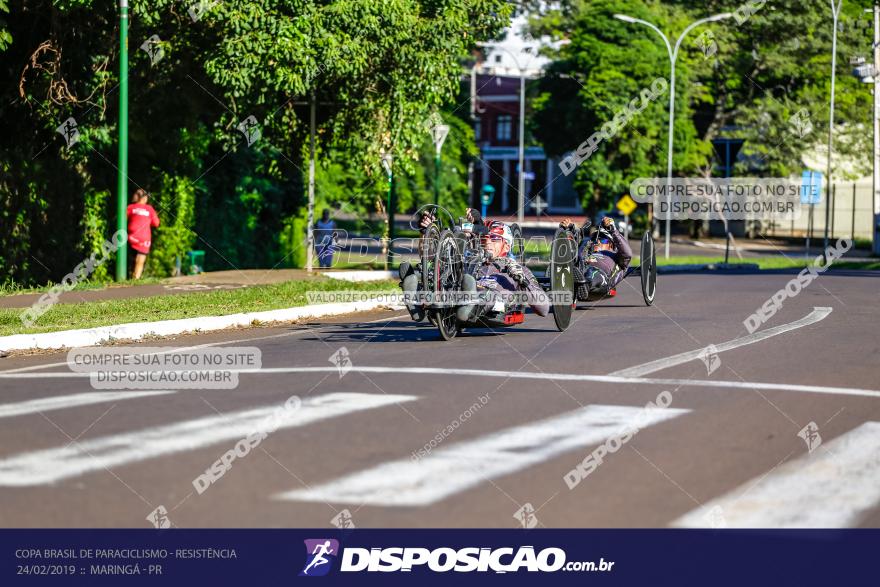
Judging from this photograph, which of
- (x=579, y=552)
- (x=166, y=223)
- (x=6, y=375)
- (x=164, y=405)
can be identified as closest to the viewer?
(x=579, y=552)

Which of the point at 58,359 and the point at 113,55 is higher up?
the point at 113,55

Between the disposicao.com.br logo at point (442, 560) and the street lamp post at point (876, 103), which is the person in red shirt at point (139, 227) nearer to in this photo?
the disposicao.com.br logo at point (442, 560)

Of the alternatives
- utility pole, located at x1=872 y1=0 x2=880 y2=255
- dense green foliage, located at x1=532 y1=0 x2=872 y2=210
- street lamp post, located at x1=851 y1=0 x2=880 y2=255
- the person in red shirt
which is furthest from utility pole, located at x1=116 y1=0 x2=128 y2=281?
dense green foliage, located at x1=532 y1=0 x2=872 y2=210

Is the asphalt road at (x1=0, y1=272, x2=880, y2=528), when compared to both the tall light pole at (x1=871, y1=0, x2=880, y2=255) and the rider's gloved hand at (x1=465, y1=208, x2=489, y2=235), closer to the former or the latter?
the rider's gloved hand at (x1=465, y1=208, x2=489, y2=235)

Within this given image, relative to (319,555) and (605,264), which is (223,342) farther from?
(319,555)

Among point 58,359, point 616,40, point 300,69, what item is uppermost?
point 616,40

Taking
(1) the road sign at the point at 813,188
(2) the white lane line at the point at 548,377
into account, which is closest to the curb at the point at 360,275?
(2) the white lane line at the point at 548,377

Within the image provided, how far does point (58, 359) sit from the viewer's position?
13305mm

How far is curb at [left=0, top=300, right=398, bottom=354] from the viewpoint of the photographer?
46.0 feet

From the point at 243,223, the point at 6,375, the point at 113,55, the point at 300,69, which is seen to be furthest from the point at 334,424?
the point at 243,223

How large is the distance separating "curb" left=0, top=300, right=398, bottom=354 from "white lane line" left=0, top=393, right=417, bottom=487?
16.9ft

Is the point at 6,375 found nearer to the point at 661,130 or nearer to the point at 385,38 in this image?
the point at 385,38

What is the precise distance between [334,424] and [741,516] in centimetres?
328

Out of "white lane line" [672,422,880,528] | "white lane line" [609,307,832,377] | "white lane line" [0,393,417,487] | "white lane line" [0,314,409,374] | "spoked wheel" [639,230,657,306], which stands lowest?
"white lane line" [0,314,409,374]
